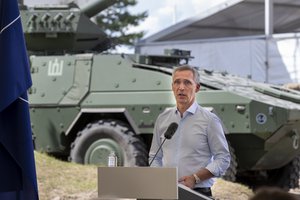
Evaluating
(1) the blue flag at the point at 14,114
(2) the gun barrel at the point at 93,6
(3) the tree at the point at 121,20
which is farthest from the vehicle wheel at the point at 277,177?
(3) the tree at the point at 121,20

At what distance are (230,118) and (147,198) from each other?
7111mm

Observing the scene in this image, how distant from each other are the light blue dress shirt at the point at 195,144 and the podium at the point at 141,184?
1034mm

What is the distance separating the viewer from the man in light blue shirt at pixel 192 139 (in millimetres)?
4586

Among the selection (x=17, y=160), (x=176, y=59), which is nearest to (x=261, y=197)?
(x=17, y=160)

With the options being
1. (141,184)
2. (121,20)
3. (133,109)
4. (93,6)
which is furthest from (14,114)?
(121,20)

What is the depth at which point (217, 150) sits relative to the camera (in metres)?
4.61

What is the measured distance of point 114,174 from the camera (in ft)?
11.5

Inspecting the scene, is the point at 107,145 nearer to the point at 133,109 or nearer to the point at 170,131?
the point at 133,109

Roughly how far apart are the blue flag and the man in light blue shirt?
0.92 meters

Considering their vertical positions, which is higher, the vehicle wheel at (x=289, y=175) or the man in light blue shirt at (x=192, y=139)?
the man in light blue shirt at (x=192, y=139)

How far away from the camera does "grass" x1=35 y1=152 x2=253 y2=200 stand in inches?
363

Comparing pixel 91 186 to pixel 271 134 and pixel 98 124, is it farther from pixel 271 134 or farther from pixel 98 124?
pixel 271 134

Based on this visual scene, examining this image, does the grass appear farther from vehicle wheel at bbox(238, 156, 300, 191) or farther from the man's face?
the man's face

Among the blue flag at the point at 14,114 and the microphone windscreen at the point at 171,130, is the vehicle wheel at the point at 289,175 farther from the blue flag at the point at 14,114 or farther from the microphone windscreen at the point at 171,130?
the blue flag at the point at 14,114
